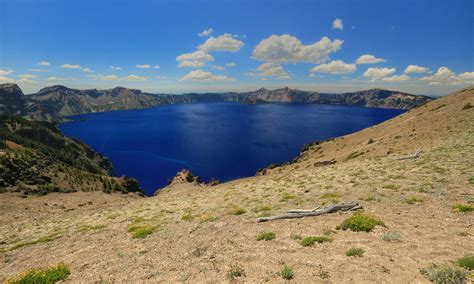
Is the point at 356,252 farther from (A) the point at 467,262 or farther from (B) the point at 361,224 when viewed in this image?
(A) the point at 467,262

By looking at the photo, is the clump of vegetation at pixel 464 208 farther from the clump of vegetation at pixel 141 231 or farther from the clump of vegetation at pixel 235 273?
the clump of vegetation at pixel 141 231

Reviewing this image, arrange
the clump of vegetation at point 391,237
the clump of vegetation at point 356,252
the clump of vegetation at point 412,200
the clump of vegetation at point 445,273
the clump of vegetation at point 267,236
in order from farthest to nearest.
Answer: the clump of vegetation at point 412,200
the clump of vegetation at point 267,236
the clump of vegetation at point 391,237
the clump of vegetation at point 356,252
the clump of vegetation at point 445,273

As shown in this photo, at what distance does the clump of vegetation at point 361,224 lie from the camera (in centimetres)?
1425

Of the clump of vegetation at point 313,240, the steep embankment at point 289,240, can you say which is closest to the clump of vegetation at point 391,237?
the steep embankment at point 289,240

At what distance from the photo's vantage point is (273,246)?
534 inches

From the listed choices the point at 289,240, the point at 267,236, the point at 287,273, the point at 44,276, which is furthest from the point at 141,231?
the point at 287,273

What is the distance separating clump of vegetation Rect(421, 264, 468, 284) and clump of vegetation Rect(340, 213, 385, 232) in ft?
15.0

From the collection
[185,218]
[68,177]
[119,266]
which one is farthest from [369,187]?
[68,177]

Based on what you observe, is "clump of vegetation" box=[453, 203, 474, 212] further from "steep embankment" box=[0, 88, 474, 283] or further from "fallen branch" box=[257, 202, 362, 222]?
"fallen branch" box=[257, 202, 362, 222]

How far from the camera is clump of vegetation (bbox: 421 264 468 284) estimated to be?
333 inches

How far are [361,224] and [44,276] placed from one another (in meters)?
16.8

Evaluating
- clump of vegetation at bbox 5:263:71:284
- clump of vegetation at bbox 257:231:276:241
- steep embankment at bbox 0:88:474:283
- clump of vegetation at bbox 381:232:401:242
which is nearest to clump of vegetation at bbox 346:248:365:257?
steep embankment at bbox 0:88:474:283

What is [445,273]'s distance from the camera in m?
8.82

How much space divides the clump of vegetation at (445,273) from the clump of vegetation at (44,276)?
52.8 feet
